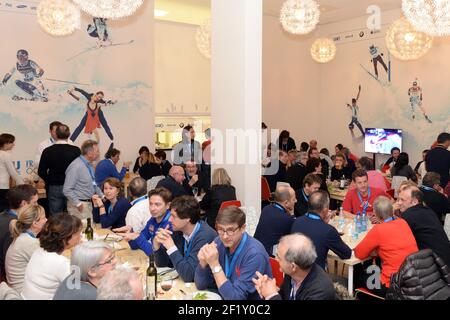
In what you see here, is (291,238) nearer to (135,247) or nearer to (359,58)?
(135,247)

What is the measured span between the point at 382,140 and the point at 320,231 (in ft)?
26.3

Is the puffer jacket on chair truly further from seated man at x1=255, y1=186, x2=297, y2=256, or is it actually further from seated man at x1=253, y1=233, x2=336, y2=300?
seated man at x1=255, y1=186, x2=297, y2=256

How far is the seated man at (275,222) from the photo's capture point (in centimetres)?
477

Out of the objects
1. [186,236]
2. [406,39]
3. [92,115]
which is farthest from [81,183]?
[406,39]

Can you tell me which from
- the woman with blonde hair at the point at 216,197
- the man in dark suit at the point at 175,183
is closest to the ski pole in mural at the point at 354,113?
the woman with blonde hair at the point at 216,197

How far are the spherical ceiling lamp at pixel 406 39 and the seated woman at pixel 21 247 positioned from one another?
22.4 feet

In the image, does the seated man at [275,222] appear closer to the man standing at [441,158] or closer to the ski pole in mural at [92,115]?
the man standing at [441,158]

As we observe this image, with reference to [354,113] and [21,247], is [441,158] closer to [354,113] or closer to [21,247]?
[354,113]

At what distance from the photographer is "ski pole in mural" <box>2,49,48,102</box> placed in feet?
27.2

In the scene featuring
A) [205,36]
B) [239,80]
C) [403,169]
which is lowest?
[403,169]

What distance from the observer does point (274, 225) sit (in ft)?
15.7

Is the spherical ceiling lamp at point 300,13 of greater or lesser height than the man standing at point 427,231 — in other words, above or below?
above

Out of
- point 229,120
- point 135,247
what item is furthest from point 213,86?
point 135,247

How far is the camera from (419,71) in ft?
35.2
